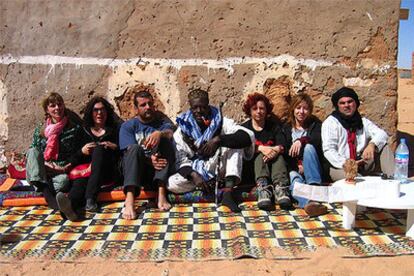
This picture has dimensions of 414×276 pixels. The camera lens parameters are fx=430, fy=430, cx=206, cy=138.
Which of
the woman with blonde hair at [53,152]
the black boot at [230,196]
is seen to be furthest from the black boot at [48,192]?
the black boot at [230,196]

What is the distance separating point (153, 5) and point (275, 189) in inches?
97.4

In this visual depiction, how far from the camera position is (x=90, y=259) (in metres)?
3.06

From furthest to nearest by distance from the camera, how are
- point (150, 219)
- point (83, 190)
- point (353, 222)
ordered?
point (83, 190) < point (150, 219) < point (353, 222)

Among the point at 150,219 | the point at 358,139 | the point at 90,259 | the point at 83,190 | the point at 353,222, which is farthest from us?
the point at 358,139

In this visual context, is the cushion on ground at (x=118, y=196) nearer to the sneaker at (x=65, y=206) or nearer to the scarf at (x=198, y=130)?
the scarf at (x=198, y=130)

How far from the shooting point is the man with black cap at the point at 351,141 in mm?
4148

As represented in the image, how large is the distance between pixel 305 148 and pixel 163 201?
1452 mm

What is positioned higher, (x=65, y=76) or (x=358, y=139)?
(x=65, y=76)

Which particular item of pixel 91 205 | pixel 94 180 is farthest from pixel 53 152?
pixel 91 205

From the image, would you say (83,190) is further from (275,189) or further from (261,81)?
(261,81)

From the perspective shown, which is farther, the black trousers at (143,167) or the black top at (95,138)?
the black top at (95,138)

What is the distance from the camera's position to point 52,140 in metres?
4.36

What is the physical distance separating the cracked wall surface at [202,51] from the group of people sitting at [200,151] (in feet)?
1.58

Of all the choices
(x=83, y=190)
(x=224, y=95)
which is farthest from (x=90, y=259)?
(x=224, y=95)
